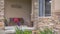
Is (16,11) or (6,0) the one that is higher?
(6,0)

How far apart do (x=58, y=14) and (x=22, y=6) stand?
16.6ft

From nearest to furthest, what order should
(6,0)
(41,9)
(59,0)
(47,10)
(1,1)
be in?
(59,0), (1,1), (47,10), (41,9), (6,0)

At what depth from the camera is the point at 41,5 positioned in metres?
5.39

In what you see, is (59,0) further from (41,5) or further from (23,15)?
(23,15)

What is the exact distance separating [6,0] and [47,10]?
292 centimetres

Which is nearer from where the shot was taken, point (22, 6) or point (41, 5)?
point (41, 5)

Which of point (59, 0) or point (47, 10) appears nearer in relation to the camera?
point (59, 0)

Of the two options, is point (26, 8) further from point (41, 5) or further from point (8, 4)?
point (41, 5)

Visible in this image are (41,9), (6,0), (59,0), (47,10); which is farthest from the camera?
(6,0)

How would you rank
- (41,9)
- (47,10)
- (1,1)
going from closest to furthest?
(1,1) → (47,10) → (41,9)

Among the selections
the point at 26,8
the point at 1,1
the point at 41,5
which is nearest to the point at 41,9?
the point at 41,5

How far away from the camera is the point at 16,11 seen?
757 centimetres

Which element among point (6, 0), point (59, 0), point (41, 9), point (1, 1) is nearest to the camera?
point (59, 0)

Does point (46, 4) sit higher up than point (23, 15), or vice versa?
point (46, 4)
